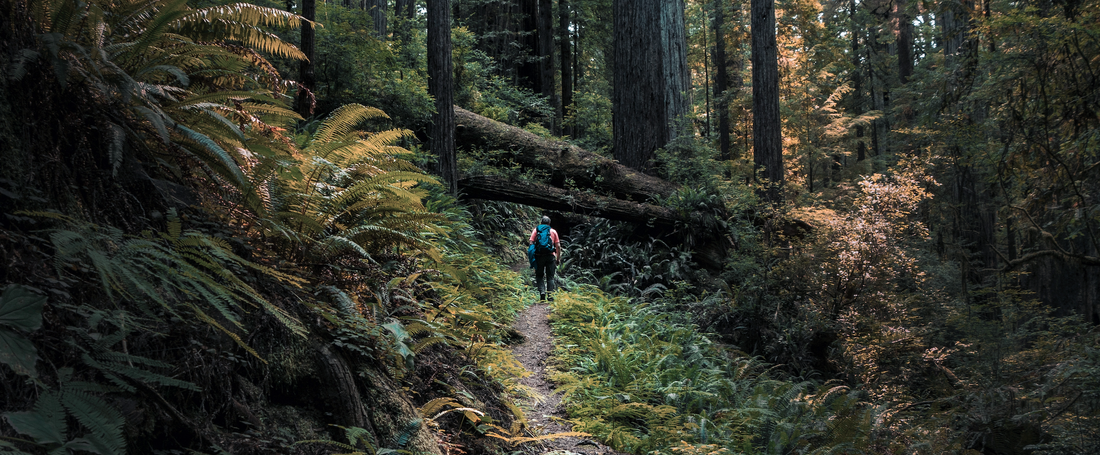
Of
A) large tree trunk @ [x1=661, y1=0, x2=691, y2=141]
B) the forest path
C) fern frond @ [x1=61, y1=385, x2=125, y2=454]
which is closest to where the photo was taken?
fern frond @ [x1=61, y1=385, x2=125, y2=454]

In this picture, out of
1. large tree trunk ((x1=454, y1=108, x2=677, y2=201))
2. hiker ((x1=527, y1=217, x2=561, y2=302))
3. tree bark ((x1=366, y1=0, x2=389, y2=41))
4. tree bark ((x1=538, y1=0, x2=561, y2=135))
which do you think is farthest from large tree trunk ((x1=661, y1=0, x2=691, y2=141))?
tree bark ((x1=366, y1=0, x2=389, y2=41))

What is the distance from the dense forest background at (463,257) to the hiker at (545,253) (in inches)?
17.1

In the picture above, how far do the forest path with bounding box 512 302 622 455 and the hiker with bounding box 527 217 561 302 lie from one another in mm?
564

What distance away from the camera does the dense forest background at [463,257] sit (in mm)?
2250

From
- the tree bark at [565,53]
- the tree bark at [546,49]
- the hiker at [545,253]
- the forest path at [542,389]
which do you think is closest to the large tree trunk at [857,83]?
the tree bark at [565,53]

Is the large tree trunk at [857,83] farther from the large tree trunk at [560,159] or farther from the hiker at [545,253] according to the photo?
the hiker at [545,253]

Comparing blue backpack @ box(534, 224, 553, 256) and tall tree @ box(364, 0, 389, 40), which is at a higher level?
tall tree @ box(364, 0, 389, 40)

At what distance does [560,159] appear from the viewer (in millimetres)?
13586

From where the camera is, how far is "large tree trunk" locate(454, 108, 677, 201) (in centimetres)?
1284

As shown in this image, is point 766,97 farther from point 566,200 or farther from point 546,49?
point 546,49

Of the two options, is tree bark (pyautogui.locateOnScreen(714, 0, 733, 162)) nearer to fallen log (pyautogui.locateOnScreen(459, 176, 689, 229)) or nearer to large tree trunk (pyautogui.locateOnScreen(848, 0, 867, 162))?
large tree trunk (pyautogui.locateOnScreen(848, 0, 867, 162))

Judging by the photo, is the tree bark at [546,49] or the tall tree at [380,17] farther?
the tree bark at [546,49]

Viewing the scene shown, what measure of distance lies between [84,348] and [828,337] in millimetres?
9074

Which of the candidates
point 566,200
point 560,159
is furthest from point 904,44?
point 566,200
